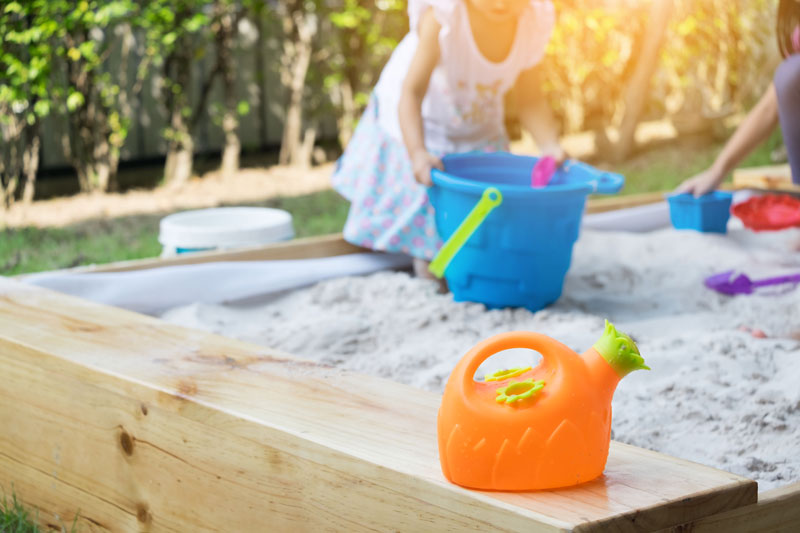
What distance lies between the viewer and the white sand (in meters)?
1.33

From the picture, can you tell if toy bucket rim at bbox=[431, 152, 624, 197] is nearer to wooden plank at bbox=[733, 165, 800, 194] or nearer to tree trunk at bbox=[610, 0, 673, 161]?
wooden plank at bbox=[733, 165, 800, 194]

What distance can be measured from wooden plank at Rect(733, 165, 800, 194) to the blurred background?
0.92 m

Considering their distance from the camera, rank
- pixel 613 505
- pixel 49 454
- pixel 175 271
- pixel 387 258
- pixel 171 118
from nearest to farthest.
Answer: pixel 613 505, pixel 49 454, pixel 175 271, pixel 387 258, pixel 171 118

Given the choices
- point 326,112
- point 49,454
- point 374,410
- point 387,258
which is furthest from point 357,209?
point 326,112

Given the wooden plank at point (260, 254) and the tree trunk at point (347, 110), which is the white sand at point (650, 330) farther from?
the tree trunk at point (347, 110)

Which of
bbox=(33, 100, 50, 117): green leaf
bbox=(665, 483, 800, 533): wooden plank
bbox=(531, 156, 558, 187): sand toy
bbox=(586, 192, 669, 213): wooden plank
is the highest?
bbox=(531, 156, 558, 187): sand toy

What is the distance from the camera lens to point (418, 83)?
7.13ft

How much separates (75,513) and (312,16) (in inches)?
152

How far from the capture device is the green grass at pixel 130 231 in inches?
116

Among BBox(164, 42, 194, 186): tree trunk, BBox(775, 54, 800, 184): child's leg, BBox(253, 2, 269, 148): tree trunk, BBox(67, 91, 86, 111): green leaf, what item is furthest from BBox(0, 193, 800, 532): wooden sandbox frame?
BBox(253, 2, 269, 148): tree trunk

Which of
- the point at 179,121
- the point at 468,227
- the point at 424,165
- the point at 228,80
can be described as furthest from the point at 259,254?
the point at 228,80

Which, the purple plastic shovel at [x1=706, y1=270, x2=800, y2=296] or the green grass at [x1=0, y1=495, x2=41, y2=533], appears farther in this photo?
the purple plastic shovel at [x1=706, y1=270, x2=800, y2=296]

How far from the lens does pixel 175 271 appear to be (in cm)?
204

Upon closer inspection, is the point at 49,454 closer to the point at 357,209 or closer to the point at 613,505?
the point at 613,505
